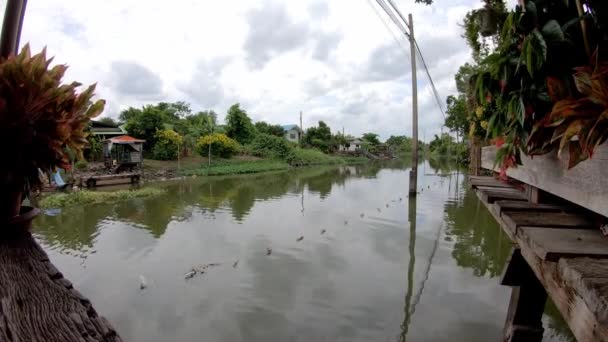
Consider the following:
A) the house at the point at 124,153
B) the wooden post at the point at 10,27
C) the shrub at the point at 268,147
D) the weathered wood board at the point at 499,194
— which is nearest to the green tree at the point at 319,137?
the shrub at the point at 268,147

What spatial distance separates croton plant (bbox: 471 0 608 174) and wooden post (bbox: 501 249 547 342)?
2.71 feet

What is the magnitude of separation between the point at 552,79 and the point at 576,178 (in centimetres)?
34

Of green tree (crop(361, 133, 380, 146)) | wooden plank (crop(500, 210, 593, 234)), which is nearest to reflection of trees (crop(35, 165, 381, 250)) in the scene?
wooden plank (crop(500, 210, 593, 234))

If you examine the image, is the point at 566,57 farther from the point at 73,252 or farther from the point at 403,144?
the point at 403,144

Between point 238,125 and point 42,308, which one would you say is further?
point 238,125

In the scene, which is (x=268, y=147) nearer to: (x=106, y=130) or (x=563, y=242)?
(x=106, y=130)

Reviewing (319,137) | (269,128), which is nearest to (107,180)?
(269,128)

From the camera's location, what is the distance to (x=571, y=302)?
903 mm

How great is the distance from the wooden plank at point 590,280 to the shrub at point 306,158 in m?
30.8

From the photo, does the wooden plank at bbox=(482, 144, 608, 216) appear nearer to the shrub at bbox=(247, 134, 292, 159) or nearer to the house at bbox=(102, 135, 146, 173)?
the house at bbox=(102, 135, 146, 173)

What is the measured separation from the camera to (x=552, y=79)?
3.83ft

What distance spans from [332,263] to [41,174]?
483 cm

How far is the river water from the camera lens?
391cm

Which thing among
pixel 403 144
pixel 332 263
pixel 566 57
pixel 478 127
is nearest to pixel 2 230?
pixel 566 57
